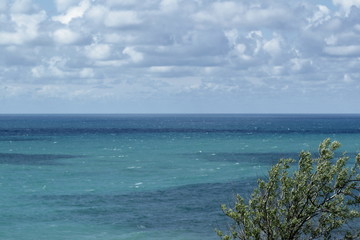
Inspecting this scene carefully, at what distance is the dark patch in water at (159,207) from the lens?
2082 inches

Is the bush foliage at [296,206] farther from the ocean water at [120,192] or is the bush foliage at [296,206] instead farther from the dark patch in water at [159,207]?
the ocean water at [120,192]

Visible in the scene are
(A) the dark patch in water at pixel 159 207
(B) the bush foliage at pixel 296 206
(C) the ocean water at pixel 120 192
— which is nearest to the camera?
(B) the bush foliage at pixel 296 206

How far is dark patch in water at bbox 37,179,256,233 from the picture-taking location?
52.9 meters

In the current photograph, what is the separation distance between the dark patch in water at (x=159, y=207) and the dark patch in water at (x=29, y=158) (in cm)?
3984

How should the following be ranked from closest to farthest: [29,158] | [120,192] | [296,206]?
1. [296,206]
2. [120,192]
3. [29,158]

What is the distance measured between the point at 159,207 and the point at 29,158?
61.2 metres

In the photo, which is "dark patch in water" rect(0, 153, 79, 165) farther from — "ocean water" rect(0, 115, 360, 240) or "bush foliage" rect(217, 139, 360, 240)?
"bush foliage" rect(217, 139, 360, 240)

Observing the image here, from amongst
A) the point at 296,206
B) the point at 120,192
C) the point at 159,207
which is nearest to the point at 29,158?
the point at 120,192

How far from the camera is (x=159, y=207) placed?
59.9 meters

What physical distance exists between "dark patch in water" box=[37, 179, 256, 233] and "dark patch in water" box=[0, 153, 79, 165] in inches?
1568

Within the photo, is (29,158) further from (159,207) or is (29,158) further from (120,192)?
(159,207)

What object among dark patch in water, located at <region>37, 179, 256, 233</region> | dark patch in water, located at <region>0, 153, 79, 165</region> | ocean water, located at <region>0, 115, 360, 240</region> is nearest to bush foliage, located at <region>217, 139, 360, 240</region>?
dark patch in water, located at <region>37, 179, 256, 233</region>

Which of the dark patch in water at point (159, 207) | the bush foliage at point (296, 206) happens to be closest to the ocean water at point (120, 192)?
the dark patch in water at point (159, 207)

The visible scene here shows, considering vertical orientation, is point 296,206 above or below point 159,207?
above
